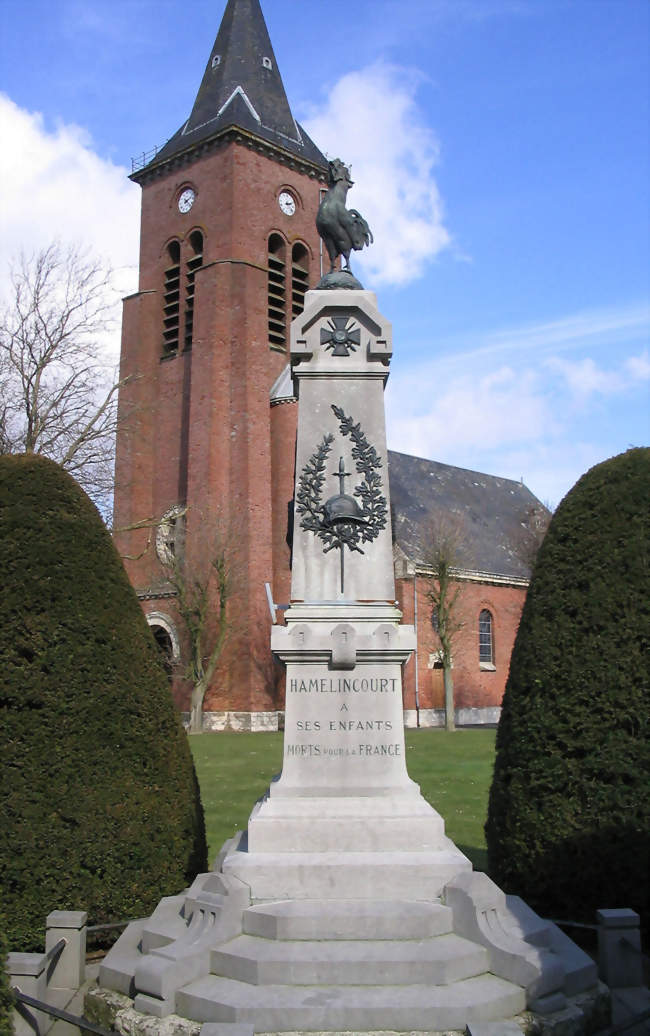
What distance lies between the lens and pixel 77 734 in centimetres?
655

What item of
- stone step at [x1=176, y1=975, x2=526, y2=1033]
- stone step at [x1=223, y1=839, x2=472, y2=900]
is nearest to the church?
stone step at [x1=223, y1=839, x2=472, y2=900]

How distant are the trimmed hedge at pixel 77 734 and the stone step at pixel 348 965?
160 centimetres

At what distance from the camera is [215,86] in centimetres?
3747

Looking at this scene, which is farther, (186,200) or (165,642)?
(186,200)

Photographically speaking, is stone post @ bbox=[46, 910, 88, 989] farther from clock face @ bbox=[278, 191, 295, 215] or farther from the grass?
clock face @ bbox=[278, 191, 295, 215]

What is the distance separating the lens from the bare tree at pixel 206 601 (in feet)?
99.0

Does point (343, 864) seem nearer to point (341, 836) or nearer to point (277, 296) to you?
point (341, 836)

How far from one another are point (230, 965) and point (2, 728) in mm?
2434

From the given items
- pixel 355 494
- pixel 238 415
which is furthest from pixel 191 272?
pixel 355 494

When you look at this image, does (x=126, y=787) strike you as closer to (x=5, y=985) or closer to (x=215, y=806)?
(x=5, y=985)

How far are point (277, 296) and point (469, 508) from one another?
13.8 m

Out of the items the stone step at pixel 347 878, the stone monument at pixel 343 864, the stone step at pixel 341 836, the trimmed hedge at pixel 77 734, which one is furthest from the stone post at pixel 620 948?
the trimmed hedge at pixel 77 734

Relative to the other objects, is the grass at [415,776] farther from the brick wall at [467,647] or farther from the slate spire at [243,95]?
the slate spire at [243,95]

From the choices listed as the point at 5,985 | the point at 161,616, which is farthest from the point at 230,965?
the point at 161,616
